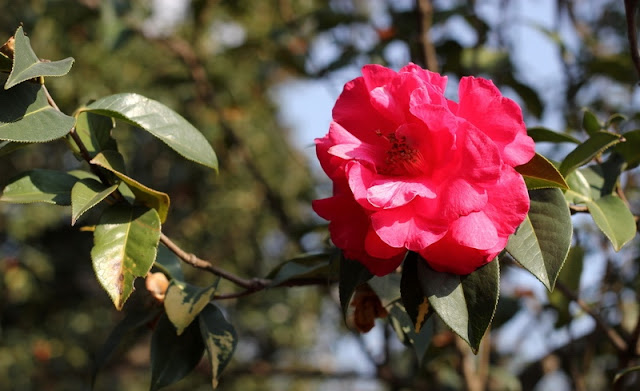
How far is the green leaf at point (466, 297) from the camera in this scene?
74cm

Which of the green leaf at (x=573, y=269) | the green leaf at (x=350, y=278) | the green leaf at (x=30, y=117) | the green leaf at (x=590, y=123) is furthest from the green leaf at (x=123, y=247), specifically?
the green leaf at (x=573, y=269)

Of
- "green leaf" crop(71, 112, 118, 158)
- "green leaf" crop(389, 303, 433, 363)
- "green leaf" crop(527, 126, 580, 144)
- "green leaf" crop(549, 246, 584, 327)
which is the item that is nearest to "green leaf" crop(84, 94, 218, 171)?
"green leaf" crop(71, 112, 118, 158)

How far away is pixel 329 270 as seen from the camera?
966 millimetres

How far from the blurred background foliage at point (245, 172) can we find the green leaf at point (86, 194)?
3.17ft

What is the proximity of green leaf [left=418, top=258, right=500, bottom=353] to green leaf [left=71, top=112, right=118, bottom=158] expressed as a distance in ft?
1.54

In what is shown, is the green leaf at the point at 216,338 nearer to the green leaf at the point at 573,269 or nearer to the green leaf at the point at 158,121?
the green leaf at the point at 158,121

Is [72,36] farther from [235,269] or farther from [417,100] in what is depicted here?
[417,100]

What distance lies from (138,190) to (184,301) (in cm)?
17

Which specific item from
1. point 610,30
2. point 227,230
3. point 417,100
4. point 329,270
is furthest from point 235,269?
point 417,100

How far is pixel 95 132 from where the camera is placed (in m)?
0.94

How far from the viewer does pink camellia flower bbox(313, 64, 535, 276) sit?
0.72 meters

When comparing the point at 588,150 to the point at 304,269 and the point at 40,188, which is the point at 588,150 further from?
the point at 40,188

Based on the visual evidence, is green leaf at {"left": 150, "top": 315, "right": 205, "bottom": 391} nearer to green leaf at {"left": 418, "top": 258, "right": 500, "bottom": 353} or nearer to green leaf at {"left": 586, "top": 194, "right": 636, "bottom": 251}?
green leaf at {"left": 418, "top": 258, "right": 500, "bottom": 353}

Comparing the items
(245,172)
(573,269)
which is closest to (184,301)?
(573,269)
